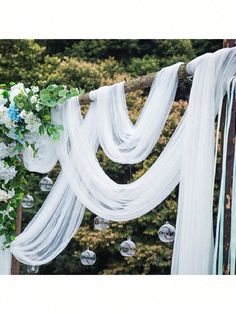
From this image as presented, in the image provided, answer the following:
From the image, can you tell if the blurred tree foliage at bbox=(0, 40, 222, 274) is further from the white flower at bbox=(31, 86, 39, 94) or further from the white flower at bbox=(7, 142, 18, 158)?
the white flower at bbox=(31, 86, 39, 94)

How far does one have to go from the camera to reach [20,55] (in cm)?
706

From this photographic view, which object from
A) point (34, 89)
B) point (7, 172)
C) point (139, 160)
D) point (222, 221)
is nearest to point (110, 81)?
point (7, 172)

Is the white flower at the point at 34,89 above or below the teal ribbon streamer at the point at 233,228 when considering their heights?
above

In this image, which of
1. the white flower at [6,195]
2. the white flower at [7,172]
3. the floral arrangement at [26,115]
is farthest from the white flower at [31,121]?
the white flower at [6,195]

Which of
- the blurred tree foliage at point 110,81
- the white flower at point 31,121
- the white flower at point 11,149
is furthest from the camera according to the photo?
the blurred tree foliage at point 110,81

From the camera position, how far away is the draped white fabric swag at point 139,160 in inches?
105

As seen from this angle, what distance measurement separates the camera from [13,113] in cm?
357

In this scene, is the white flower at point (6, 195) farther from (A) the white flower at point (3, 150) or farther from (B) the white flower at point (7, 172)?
(A) the white flower at point (3, 150)

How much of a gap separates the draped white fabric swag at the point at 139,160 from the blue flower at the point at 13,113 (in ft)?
0.71

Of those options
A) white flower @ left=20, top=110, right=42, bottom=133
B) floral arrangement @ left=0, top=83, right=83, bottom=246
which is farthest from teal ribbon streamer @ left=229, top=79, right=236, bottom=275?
white flower @ left=20, top=110, right=42, bottom=133

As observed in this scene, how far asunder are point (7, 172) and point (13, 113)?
1.51 ft

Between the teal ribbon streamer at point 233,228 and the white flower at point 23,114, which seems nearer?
the teal ribbon streamer at point 233,228

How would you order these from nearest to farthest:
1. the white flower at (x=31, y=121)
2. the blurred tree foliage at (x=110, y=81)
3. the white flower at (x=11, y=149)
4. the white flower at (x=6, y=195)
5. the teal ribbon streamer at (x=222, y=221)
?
1. the teal ribbon streamer at (x=222, y=221)
2. the white flower at (x=31, y=121)
3. the white flower at (x=11, y=149)
4. the white flower at (x=6, y=195)
5. the blurred tree foliage at (x=110, y=81)
